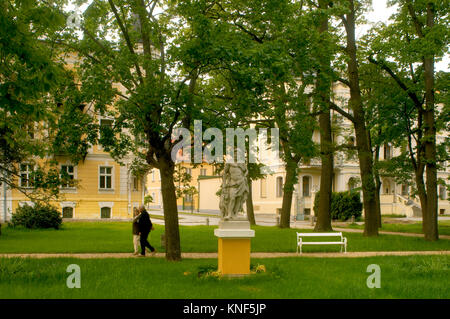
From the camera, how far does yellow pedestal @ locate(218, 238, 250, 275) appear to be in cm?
1139

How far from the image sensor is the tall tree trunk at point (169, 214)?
14.6 metres

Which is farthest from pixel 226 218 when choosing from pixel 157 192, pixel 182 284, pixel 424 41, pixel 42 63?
pixel 157 192

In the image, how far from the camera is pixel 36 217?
2861 centimetres

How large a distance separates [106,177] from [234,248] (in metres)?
29.8

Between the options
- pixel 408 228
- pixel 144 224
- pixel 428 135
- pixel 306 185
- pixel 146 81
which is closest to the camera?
pixel 146 81

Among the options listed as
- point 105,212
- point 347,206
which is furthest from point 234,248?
point 347,206

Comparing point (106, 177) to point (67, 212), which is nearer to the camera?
point (67, 212)

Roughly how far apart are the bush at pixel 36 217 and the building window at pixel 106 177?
10.5m

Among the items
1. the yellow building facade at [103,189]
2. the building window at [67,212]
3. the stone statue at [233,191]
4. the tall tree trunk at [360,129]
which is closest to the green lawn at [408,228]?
the tall tree trunk at [360,129]

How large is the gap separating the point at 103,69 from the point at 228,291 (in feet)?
25.3

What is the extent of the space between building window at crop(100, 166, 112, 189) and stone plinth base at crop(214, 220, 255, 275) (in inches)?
1160

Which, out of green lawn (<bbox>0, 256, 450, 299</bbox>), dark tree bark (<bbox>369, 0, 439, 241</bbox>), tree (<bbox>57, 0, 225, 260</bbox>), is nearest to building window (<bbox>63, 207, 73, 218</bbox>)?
tree (<bbox>57, 0, 225, 260</bbox>)

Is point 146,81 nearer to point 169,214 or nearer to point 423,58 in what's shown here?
point 169,214

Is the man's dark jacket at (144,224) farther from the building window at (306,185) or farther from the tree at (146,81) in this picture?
the building window at (306,185)
